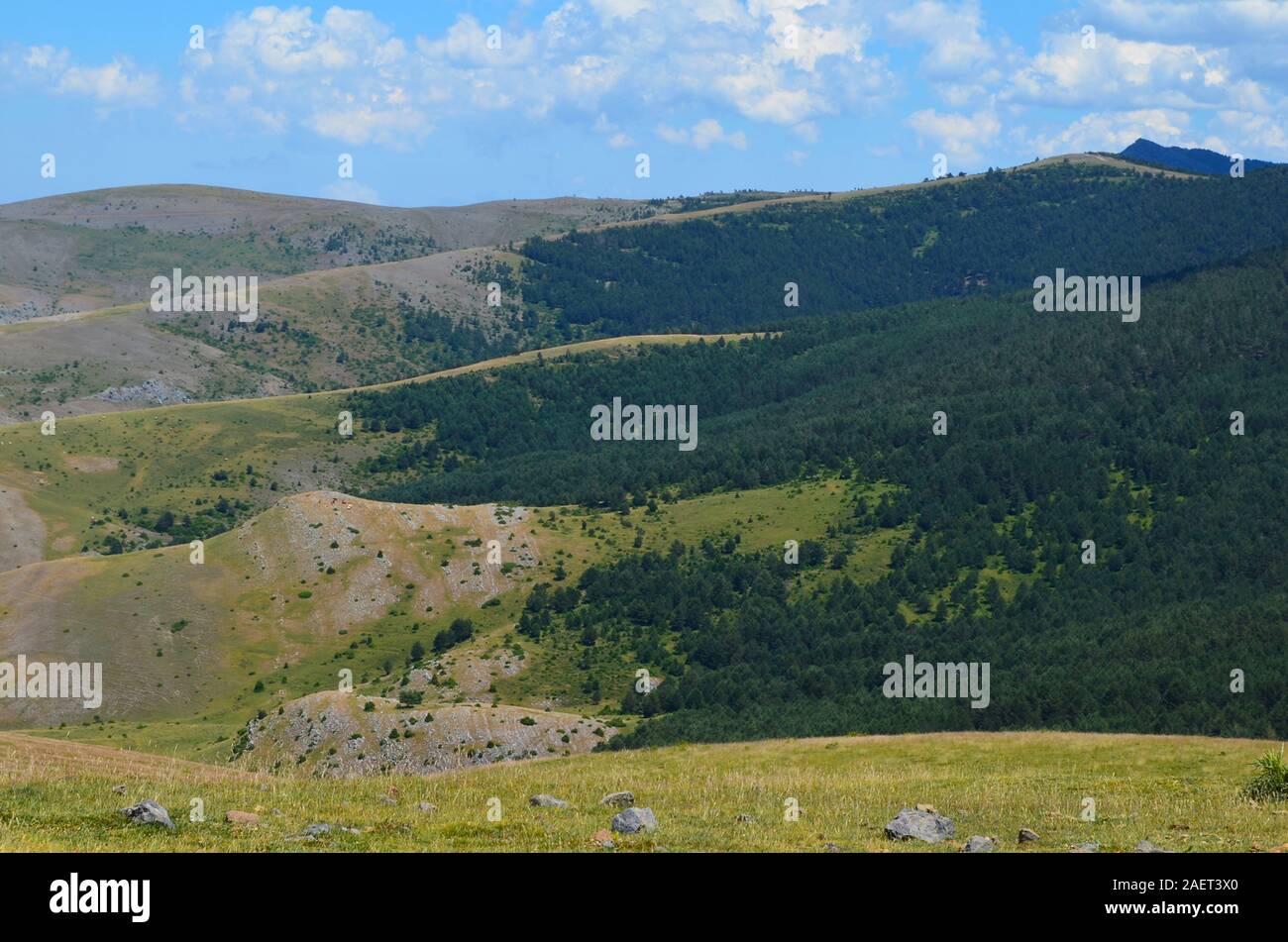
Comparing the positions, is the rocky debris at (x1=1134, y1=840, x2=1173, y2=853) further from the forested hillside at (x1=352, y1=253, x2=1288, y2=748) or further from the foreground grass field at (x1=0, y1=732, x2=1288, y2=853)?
the forested hillside at (x1=352, y1=253, x2=1288, y2=748)

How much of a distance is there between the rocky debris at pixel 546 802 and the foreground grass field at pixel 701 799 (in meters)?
0.30

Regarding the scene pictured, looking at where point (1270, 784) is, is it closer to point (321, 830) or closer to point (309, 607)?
point (321, 830)

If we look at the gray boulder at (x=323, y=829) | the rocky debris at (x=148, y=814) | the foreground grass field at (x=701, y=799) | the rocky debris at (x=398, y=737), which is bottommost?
the rocky debris at (x=398, y=737)

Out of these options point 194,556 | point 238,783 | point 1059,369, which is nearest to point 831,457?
point 1059,369

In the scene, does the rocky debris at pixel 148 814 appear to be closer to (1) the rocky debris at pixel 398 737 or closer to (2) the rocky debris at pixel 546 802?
(2) the rocky debris at pixel 546 802

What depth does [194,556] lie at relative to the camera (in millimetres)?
131875

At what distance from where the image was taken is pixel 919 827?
3012 centimetres

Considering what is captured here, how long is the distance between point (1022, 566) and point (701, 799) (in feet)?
365

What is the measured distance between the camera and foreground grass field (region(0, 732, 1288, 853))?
27.8m

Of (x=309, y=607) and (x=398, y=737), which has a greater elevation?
(x=309, y=607)

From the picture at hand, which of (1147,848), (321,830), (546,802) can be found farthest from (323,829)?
(1147,848)

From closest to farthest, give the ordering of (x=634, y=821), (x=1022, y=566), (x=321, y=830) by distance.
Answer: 1. (x=321, y=830)
2. (x=634, y=821)
3. (x=1022, y=566)

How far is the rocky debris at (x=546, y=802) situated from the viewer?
34.7 metres

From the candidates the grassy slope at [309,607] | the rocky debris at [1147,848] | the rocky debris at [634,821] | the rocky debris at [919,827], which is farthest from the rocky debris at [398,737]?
the rocky debris at [1147,848]
